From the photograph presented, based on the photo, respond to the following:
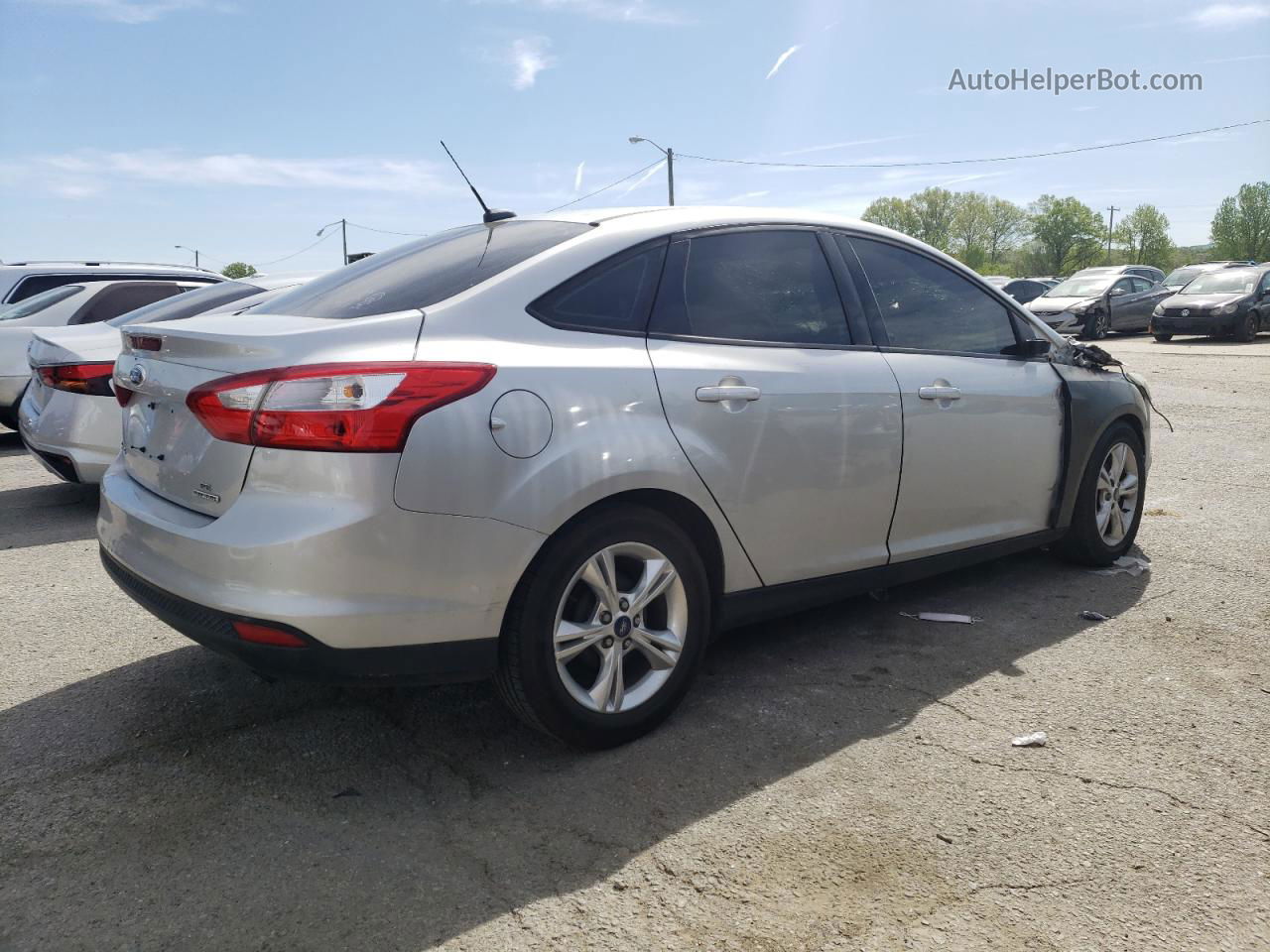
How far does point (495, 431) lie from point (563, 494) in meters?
0.26

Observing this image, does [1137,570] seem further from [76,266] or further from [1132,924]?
[76,266]

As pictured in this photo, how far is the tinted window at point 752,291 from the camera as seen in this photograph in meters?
3.48

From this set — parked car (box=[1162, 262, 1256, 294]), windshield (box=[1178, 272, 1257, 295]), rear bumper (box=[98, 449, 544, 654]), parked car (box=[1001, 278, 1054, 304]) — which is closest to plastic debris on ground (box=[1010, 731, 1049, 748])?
rear bumper (box=[98, 449, 544, 654])

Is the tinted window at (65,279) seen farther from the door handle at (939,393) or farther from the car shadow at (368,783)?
the door handle at (939,393)

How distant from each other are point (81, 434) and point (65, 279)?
5985mm

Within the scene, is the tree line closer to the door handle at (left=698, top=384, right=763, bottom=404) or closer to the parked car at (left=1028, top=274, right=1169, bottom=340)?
the parked car at (left=1028, top=274, right=1169, bottom=340)

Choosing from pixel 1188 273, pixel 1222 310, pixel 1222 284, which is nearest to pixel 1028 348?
pixel 1222 310

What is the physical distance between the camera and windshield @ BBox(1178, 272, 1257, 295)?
23.2m

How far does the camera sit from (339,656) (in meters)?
2.74

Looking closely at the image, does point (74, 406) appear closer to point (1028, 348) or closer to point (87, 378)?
point (87, 378)

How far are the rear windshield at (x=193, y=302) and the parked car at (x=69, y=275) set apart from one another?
104 inches

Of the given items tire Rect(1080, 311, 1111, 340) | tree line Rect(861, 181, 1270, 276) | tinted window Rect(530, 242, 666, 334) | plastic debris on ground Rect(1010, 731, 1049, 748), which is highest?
tree line Rect(861, 181, 1270, 276)

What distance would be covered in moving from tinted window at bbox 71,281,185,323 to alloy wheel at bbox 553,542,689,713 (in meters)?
7.47

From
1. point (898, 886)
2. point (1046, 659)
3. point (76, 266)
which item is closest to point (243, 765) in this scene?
point (898, 886)
